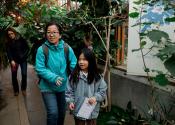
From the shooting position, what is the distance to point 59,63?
4766 mm

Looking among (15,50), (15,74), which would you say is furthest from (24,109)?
(15,50)

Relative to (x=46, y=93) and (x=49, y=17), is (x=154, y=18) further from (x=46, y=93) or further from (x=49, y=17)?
(x=49, y=17)

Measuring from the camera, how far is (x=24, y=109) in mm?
7117

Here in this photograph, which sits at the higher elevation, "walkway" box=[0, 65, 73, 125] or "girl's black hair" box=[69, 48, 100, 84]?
"girl's black hair" box=[69, 48, 100, 84]

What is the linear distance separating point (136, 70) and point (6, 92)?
406 centimetres

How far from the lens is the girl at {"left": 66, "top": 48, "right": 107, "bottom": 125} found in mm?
4180

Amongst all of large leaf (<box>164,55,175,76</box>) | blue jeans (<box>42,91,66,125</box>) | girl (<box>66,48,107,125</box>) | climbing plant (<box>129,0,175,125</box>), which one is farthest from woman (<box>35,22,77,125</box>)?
large leaf (<box>164,55,175,76</box>)

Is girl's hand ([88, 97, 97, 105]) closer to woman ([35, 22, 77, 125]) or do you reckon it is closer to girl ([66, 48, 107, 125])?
girl ([66, 48, 107, 125])

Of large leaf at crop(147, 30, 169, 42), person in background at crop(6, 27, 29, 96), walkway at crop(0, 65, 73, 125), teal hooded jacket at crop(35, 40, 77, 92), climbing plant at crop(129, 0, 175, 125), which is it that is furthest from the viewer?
person in background at crop(6, 27, 29, 96)

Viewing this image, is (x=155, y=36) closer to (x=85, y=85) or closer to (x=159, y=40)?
(x=159, y=40)

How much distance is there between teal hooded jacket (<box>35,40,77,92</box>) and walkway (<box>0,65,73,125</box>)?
1569 mm

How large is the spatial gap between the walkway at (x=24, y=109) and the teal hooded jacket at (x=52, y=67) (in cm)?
157

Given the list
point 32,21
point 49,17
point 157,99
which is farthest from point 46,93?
point 32,21

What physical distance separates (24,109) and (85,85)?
3222 mm
